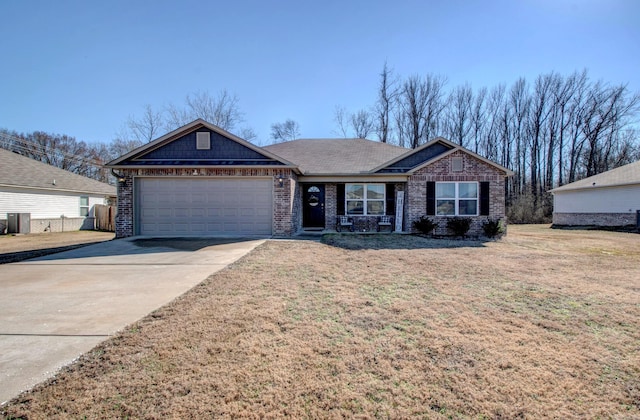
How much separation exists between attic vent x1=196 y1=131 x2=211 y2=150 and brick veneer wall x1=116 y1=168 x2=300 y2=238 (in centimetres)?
89

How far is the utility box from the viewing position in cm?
1622

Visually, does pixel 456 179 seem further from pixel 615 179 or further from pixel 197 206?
pixel 615 179

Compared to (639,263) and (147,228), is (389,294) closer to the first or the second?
(639,263)

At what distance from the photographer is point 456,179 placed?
1335cm

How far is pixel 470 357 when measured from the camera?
3.08 meters

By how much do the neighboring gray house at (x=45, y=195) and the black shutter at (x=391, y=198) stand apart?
1858 cm

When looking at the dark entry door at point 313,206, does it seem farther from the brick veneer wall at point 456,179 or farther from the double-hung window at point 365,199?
the brick veneer wall at point 456,179

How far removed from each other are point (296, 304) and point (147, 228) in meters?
10.0

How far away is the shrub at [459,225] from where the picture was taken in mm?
13078

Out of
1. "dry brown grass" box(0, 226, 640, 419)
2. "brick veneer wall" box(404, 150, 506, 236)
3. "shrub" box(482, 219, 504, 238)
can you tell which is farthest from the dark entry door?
"dry brown grass" box(0, 226, 640, 419)

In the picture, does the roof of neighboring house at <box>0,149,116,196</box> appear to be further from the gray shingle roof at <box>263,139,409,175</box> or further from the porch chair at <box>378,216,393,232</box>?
the porch chair at <box>378,216,393,232</box>

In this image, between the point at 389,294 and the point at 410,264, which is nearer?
the point at 389,294

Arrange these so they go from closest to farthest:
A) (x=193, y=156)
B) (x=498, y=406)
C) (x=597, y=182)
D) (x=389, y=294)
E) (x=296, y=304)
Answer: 1. (x=498, y=406)
2. (x=296, y=304)
3. (x=389, y=294)
4. (x=193, y=156)
5. (x=597, y=182)

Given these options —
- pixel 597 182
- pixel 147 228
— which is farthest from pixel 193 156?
pixel 597 182
